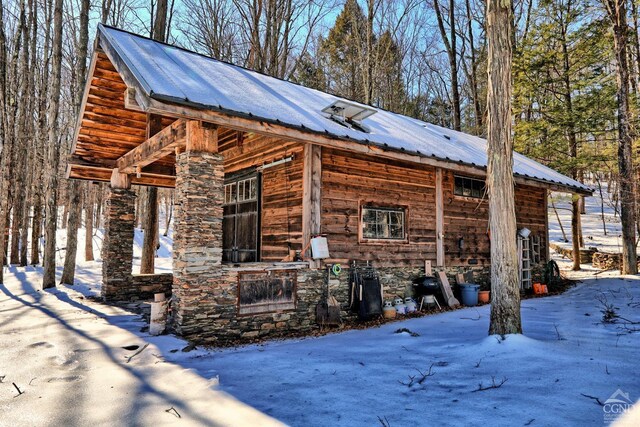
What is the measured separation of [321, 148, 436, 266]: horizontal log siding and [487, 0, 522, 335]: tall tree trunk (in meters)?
3.50

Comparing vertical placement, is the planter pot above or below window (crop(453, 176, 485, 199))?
below

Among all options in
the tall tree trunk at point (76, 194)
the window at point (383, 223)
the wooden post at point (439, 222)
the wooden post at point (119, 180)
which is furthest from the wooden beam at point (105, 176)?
the wooden post at point (439, 222)

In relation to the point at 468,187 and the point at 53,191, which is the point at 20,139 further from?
the point at 468,187

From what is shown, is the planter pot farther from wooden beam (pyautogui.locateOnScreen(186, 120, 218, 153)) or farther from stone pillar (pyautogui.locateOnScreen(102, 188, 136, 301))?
stone pillar (pyautogui.locateOnScreen(102, 188, 136, 301))

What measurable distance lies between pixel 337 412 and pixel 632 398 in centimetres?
271

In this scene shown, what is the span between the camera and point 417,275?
10180 mm

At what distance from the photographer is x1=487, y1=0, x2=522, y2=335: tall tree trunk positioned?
583 centimetres

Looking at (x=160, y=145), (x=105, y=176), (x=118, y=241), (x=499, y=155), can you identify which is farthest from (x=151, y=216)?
(x=499, y=155)

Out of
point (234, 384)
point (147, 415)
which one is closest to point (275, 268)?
point (234, 384)

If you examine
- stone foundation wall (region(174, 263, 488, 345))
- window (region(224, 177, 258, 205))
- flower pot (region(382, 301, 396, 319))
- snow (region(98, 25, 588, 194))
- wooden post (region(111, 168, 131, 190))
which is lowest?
flower pot (region(382, 301, 396, 319))

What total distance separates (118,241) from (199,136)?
244 inches

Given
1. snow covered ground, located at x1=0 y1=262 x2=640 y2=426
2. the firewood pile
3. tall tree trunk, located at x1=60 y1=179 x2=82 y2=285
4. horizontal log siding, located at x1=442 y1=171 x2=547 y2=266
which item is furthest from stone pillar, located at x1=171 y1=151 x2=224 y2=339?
the firewood pile

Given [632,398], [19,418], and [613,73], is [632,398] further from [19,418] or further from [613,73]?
[613,73]

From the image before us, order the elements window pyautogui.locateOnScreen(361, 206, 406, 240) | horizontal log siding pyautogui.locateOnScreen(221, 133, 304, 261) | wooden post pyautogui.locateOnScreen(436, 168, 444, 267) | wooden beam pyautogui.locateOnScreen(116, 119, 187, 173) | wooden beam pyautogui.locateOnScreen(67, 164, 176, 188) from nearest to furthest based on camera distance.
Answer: wooden beam pyautogui.locateOnScreen(116, 119, 187, 173)
horizontal log siding pyautogui.locateOnScreen(221, 133, 304, 261)
window pyautogui.locateOnScreen(361, 206, 406, 240)
wooden post pyautogui.locateOnScreen(436, 168, 444, 267)
wooden beam pyautogui.locateOnScreen(67, 164, 176, 188)
